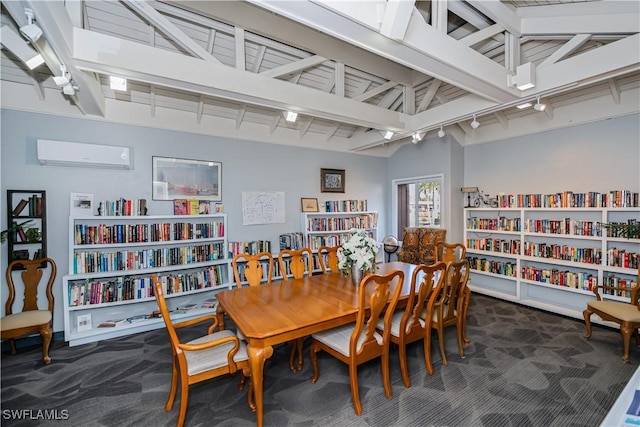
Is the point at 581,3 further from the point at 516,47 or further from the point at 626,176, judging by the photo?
the point at 626,176

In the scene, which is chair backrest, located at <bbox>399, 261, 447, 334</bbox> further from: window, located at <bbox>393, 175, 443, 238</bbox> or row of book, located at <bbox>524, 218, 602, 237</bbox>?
window, located at <bbox>393, 175, 443, 238</bbox>

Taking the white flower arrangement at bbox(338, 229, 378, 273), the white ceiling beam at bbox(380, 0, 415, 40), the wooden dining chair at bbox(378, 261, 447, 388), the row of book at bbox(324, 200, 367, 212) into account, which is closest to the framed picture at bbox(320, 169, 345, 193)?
the row of book at bbox(324, 200, 367, 212)

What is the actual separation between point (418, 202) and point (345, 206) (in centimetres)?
152

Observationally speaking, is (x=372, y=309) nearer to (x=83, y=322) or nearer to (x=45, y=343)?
(x=45, y=343)

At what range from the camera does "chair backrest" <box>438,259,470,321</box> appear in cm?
263

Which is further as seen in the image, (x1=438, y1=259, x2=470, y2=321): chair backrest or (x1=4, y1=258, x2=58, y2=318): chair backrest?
(x1=4, y1=258, x2=58, y2=318): chair backrest

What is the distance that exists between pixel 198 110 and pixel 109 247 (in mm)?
2115

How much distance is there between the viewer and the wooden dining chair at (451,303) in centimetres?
266

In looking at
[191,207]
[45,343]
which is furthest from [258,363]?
[191,207]

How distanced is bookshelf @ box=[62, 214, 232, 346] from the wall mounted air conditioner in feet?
2.22

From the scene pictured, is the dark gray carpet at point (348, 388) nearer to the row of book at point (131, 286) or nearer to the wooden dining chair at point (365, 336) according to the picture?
the wooden dining chair at point (365, 336)

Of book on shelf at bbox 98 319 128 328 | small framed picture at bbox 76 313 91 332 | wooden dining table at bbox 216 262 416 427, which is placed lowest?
book on shelf at bbox 98 319 128 328

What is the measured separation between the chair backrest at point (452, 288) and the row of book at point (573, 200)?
2.41m

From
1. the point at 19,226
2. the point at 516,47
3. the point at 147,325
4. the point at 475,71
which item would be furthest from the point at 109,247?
the point at 516,47
